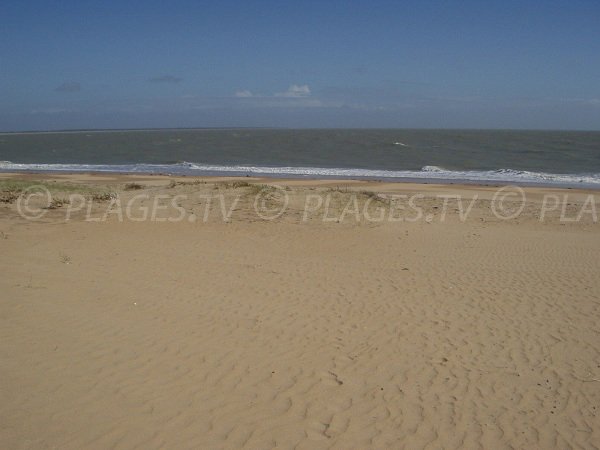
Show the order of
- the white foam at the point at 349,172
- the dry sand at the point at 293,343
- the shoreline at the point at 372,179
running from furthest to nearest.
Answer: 1. the white foam at the point at 349,172
2. the shoreline at the point at 372,179
3. the dry sand at the point at 293,343

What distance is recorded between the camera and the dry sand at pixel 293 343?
Result: 4.05 meters

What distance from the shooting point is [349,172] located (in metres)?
29.6

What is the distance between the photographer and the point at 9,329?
17.9ft

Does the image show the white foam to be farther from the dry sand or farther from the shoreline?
the dry sand

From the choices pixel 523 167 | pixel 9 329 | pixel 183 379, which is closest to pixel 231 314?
pixel 183 379

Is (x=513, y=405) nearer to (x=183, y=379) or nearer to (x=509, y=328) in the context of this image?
(x=509, y=328)

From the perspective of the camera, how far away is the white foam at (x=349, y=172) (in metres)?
26.2

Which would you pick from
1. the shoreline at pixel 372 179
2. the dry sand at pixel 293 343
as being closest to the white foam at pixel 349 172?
the shoreline at pixel 372 179

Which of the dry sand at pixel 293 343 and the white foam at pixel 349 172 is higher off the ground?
the white foam at pixel 349 172

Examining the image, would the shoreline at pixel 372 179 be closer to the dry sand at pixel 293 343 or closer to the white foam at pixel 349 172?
the white foam at pixel 349 172

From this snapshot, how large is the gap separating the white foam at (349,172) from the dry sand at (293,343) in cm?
1646

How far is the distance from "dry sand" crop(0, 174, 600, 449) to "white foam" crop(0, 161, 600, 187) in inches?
648

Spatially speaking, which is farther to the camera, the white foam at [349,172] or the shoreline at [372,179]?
the white foam at [349,172]

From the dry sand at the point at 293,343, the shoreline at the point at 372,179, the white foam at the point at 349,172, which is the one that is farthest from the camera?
the white foam at the point at 349,172
